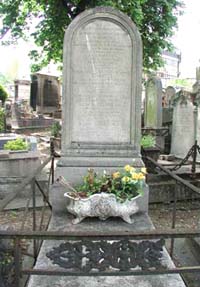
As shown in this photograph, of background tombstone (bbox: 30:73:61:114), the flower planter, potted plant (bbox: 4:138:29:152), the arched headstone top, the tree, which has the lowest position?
the flower planter

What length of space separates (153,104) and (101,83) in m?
8.69

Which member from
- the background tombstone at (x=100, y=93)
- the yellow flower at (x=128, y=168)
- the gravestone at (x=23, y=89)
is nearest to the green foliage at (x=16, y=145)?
the background tombstone at (x=100, y=93)

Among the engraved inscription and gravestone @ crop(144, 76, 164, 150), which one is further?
gravestone @ crop(144, 76, 164, 150)

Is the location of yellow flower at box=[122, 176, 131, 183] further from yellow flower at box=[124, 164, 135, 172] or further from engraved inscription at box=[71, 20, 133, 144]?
engraved inscription at box=[71, 20, 133, 144]

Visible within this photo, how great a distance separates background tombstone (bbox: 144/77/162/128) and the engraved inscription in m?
8.09

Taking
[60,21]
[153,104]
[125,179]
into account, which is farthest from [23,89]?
[125,179]

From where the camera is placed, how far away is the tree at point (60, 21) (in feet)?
44.0

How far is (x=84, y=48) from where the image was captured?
4.89 metres

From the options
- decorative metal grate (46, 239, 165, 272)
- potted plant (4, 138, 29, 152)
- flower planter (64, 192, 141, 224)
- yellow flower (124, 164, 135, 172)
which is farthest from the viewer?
potted plant (4, 138, 29, 152)

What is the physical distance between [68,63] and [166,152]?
7908 mm

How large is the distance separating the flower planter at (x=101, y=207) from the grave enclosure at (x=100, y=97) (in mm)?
476

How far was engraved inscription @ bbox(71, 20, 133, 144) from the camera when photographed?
488 cm

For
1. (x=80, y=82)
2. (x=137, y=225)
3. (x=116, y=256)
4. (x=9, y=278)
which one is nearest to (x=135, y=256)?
(x=116, y=256)

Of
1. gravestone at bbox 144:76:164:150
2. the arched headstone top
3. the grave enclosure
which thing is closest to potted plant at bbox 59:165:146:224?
the grave enclosure
